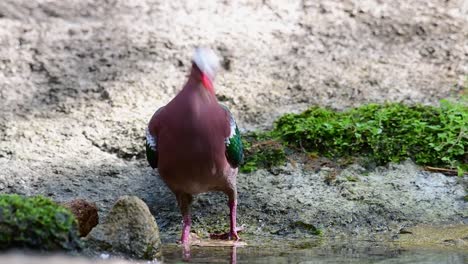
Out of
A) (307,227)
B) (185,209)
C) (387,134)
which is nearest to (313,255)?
(307,227)

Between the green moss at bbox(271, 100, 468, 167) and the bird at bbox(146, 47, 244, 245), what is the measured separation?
1410 mm

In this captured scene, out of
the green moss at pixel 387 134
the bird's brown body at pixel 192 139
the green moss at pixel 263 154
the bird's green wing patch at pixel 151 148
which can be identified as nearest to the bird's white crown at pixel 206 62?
the bird's brown body at pixel 192 139

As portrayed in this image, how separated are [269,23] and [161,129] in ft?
13.6

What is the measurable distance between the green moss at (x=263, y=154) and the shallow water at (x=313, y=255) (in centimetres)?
141

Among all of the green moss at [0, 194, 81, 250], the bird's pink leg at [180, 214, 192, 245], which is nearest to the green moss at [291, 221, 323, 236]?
the bird's pink leg at [180, 214, 192, 245]

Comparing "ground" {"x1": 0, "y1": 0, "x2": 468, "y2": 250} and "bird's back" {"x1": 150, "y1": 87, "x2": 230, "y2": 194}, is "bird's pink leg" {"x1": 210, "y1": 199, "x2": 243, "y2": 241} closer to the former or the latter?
"ground" {"x1": 0, "y1": 0, "x2": 468, "y2": 250}

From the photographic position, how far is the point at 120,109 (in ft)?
27.1

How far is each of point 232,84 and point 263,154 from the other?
166 cm

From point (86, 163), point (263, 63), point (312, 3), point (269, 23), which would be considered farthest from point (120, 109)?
point (312, 3)

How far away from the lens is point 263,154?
729 centimetres

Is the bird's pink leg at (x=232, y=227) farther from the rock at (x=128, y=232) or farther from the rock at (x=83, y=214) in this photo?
the rock at (x=128, y=232)

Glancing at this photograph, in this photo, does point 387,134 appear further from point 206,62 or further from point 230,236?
point 206,62

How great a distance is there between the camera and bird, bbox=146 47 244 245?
579 cm

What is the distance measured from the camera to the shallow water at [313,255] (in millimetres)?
5109
